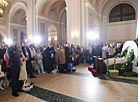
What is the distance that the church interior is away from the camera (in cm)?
356

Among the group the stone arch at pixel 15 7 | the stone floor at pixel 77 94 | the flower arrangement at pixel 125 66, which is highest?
the stone arch at pixel 15 7

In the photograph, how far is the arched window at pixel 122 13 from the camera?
1455 cm

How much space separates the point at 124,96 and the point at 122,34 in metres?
13.6

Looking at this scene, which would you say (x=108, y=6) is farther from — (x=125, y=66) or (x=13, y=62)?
(x=13, y=62)

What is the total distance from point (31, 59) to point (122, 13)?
15.0 meters

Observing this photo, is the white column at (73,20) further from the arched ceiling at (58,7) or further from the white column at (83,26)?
the arched ceiling at (58,7)

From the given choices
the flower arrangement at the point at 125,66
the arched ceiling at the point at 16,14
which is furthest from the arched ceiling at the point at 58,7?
the flower arrangement at the point at 125,66

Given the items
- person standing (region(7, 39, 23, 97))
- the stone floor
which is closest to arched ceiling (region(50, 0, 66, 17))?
person standing (region(7, 39, 23, 97))

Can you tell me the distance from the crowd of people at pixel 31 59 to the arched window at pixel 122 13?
9.26 meters

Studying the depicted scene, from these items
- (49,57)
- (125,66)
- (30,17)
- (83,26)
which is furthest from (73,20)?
(125,66)

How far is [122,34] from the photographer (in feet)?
48.8

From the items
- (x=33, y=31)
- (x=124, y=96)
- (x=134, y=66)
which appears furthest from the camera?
(x=33, y=31)

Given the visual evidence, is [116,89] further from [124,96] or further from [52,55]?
[52,55]

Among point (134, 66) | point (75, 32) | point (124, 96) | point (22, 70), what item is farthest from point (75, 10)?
point (124, 96)
